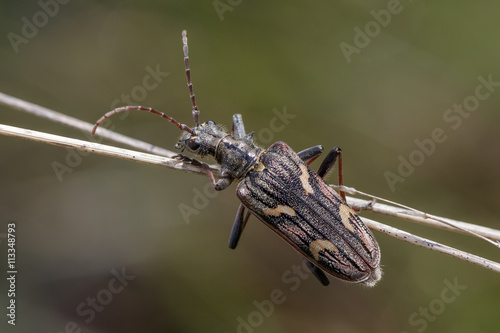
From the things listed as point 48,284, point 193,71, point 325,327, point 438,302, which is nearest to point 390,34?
point 193,71

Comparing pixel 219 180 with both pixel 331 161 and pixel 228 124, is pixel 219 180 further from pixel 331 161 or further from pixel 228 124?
pixel 228 124

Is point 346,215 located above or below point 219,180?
above

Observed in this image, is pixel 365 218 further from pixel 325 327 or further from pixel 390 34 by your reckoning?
pixel 390 34

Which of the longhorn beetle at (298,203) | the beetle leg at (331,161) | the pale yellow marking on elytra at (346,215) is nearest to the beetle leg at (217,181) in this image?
the longhorn beetle at (298,203)

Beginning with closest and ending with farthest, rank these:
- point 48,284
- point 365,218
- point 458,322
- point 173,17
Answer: point 365,218, point 458,322, point 48,284, point 173,17

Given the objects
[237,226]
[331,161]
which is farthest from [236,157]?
[331,161]

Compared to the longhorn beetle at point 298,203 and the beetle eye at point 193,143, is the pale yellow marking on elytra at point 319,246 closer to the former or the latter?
the longhorn beetle at point 298,203
